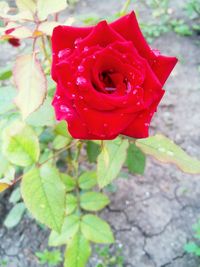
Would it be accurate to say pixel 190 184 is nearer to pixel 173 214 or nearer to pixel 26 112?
pixel 173 214

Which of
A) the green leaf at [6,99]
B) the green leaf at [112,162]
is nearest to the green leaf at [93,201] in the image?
the green leaf at [112,162]

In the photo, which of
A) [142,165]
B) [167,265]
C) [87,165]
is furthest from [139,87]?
[87,165]

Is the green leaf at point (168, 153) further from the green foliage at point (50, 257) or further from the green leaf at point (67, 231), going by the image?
the green foliage at point (50, 257)

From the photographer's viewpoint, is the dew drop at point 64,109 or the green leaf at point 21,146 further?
the green leaf at point 21,146

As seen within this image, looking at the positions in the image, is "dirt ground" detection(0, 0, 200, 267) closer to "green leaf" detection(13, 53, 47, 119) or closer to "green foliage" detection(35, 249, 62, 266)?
"green foliage" detection(35, 249, 62, 266)

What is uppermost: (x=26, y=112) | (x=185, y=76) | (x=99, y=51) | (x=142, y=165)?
(x=99, y=51)

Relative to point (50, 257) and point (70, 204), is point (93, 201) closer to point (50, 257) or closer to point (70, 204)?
point (70, 204)
